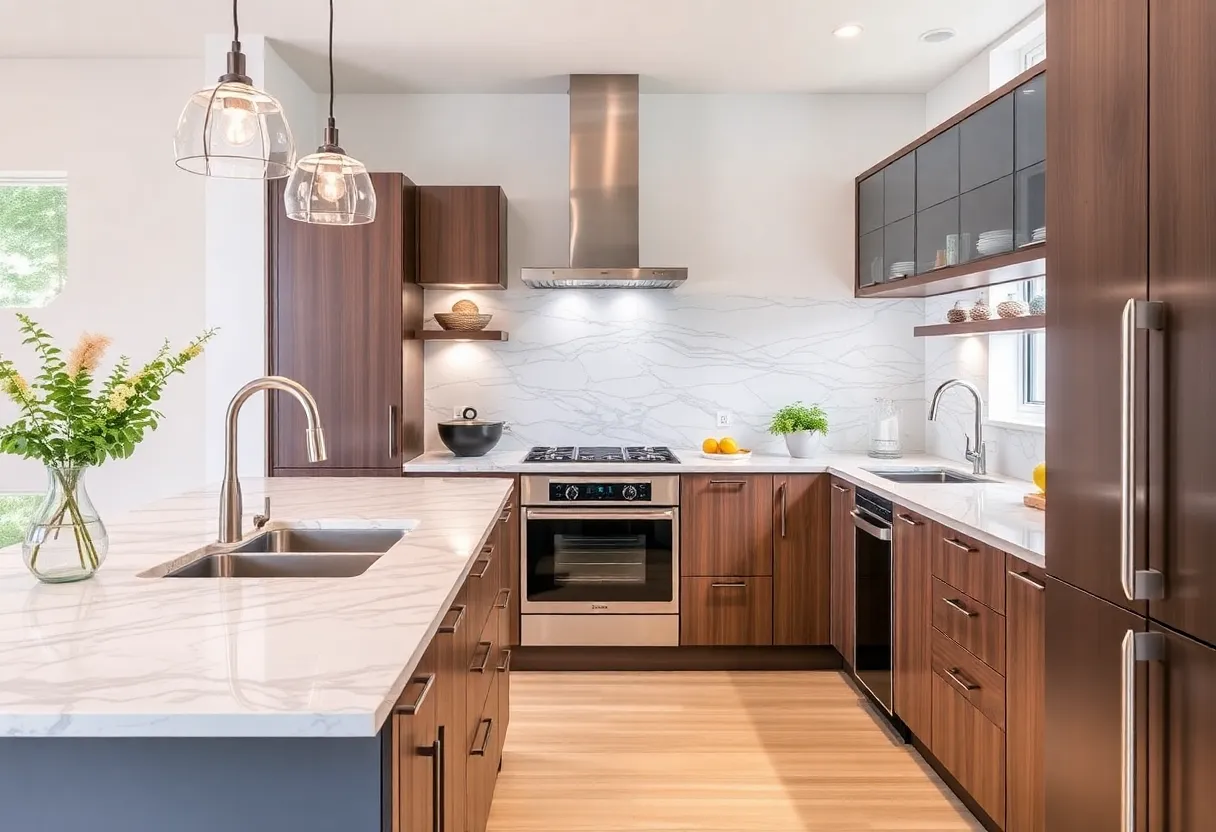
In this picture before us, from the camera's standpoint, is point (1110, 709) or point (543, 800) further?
point (543, 800)

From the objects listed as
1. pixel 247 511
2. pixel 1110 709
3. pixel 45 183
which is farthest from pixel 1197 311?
pixel 45 183

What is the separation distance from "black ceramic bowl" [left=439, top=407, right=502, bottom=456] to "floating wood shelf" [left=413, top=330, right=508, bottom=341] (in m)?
0.41

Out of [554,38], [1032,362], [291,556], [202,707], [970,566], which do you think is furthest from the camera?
[554,38]

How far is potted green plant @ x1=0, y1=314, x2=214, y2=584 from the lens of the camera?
4.86 feet

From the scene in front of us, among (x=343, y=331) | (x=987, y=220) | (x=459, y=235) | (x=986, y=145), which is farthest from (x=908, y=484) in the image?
(x=343, y=331)

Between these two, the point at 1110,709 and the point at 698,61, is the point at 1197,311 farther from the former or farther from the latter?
the point at 698,61

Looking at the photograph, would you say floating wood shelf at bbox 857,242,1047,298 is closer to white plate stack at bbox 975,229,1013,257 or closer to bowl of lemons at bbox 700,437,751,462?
white plate stack at bbox 975,229,1013,257

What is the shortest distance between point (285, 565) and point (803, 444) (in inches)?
106

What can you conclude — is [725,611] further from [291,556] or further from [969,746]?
[291,556]

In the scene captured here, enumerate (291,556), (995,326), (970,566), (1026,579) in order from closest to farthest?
(291,556) < (1026,579) < (970,566) < (995,326)

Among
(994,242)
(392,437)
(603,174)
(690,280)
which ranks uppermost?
(603,174)

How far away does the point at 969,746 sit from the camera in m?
2.48

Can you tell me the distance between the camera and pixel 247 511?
7.59 ft

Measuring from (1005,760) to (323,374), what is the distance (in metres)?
2.99
